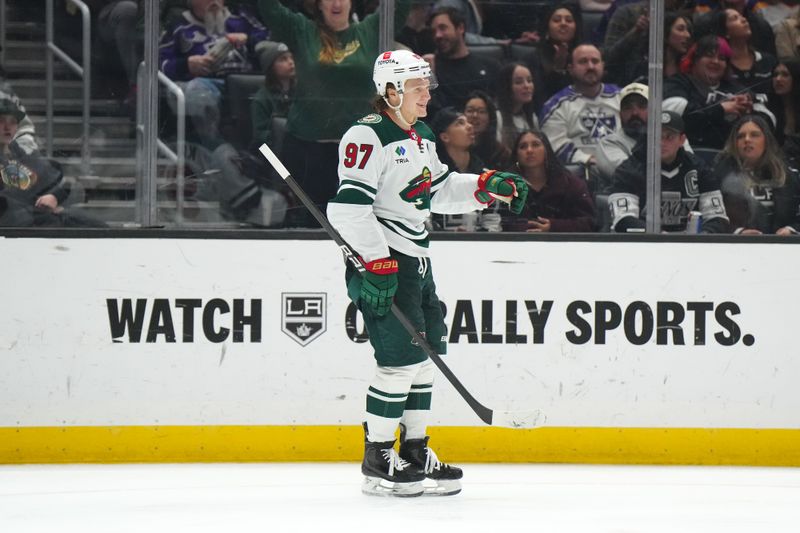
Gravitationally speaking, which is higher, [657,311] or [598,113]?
[598,113]

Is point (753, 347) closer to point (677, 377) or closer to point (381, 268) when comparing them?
point (677, 377)

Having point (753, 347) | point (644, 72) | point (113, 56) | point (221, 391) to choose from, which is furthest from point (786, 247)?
point (113, 56)

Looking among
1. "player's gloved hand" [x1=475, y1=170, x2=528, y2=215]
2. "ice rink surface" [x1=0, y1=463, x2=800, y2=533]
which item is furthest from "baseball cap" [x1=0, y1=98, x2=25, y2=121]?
"player's gloved hand" [x1=475, y1=170, x2=528, y2=215]

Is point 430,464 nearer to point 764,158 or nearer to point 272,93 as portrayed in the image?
point 272,93

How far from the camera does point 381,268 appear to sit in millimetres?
3561

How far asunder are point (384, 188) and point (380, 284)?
0.34m

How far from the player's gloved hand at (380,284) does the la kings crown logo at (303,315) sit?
97 cm

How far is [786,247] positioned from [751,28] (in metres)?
0.88

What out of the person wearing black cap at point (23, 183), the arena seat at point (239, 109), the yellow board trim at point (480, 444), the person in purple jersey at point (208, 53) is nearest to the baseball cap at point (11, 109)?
the person wearing black cap at point (23, 183)

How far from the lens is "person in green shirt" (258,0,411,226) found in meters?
4.66

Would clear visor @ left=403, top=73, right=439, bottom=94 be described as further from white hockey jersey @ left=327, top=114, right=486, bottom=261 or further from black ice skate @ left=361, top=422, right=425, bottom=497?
black ice skate @ left=361, top=422, right=425, bottom=497

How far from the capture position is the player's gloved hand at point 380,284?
3549mm

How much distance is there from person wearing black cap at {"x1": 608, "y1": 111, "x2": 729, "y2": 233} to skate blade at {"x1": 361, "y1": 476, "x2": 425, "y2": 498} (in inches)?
57.4

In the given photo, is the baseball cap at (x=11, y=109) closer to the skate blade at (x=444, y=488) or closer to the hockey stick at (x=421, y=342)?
the hockey stick at (x=421, y=342)
